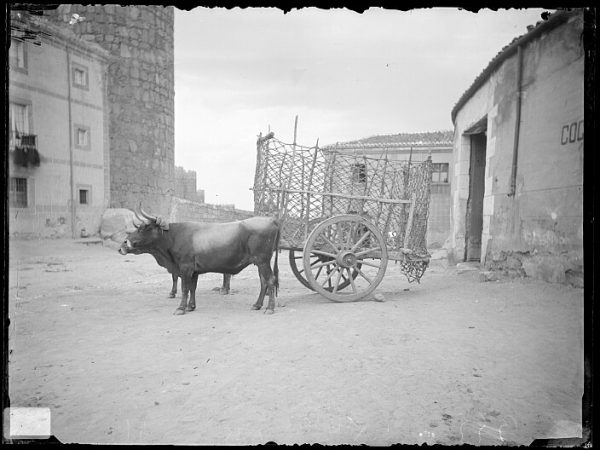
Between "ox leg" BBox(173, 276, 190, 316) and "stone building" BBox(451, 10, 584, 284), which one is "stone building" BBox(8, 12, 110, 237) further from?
"stone building" BBox(451, 10, 584, 284)

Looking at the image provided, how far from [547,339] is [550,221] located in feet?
7.01

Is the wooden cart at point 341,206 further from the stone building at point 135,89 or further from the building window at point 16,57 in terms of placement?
the stone building at point 135,89

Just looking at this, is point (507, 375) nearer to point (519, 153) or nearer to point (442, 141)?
point (519, 153)

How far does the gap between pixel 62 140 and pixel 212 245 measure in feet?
39.6

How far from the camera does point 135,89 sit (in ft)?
66.1

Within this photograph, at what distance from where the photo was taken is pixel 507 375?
2.92m

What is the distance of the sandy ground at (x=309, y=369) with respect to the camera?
2.28m

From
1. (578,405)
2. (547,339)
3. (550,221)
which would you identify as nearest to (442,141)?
(550,221)

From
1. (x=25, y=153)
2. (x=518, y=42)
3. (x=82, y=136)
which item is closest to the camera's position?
(x=518, y=42)

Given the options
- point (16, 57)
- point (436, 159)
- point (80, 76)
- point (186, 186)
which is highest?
point (80, 76)

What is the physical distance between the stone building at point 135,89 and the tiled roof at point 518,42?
16.9 meters

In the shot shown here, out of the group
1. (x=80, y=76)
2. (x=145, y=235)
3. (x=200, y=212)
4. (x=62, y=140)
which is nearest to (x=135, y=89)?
(x=80, y=76)

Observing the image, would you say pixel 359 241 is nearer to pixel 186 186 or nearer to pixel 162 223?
pixel 162 223

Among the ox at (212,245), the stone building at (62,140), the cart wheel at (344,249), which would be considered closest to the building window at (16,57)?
the ox at (212,245)
